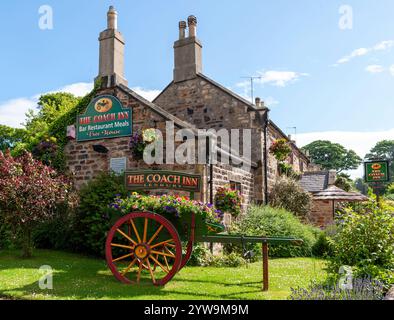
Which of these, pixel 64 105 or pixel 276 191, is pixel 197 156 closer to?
pixel 276 191

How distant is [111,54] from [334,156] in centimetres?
5088

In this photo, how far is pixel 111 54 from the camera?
44.5 feet

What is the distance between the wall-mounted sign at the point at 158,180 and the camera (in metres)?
7.78

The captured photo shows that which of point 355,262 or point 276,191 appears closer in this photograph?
point 355,262

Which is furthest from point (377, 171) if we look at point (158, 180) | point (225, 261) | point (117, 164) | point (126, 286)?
point (126, 286)

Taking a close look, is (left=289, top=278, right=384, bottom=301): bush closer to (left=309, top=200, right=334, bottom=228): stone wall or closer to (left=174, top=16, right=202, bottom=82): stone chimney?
(left=174, top=16, right=202, bottom=82): stone chimney

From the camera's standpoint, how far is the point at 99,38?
13758 mm

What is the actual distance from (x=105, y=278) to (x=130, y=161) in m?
5.23

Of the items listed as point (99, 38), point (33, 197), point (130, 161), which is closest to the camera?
point (33, 197)

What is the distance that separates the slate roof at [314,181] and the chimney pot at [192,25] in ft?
33.2

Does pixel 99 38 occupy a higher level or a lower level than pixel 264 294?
higher

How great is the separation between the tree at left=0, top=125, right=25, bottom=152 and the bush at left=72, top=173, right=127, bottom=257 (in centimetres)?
2681

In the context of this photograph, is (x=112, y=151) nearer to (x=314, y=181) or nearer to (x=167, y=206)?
(x=167, y=206)
